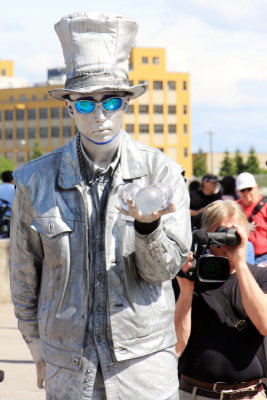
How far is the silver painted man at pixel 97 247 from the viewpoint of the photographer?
3.85 meters

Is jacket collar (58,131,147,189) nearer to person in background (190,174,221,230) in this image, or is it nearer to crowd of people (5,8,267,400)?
crowd of people (5,8,267,400)

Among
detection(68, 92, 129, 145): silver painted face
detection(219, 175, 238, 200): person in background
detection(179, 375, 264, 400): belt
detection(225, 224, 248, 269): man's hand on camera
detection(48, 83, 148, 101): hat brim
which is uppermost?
detection(48, 83, 148, 101): hat brim

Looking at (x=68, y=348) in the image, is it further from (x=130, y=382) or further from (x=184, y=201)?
(x=184, y=201)

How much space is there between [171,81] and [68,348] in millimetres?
149369

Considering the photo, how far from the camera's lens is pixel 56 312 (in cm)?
391

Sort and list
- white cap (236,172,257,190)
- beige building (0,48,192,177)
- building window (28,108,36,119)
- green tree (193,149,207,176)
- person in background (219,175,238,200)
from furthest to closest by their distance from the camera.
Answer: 1. building window (28,108,36,119)
2. beige building (0,48,192,177)
3. green tree (193,149,207,176)
4. person in background (219,175,238,200)
5. white cap (236,172,257,190)

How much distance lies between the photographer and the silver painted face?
1.00 metres

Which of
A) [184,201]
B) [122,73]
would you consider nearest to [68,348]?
[184,201]

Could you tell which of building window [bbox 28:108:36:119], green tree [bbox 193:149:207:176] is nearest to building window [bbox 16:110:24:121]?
building window [bbox 28:108:36:119]

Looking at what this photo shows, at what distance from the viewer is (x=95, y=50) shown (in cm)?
397

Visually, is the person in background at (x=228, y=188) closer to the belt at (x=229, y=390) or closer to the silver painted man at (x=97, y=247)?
the belt at (x=229, y=390)

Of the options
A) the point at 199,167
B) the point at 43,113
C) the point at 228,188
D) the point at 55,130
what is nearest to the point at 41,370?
the point at 228,188

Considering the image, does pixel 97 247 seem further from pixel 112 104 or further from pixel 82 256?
pixel 112 104

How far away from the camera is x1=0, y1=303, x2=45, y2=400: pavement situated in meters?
8.45
